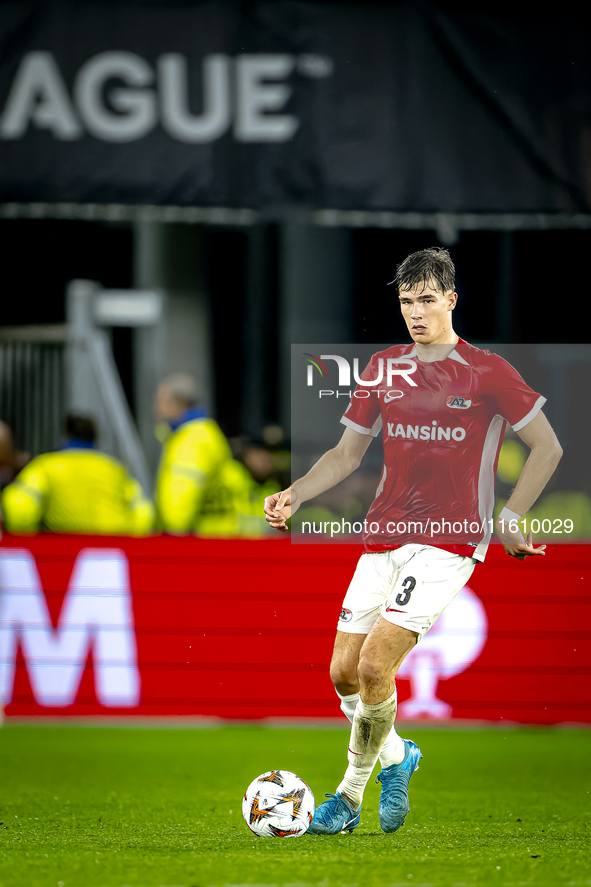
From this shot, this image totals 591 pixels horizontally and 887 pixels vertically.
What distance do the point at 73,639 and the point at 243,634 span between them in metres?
1.03

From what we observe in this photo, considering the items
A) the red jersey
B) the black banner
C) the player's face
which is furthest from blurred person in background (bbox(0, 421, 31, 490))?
the player's face

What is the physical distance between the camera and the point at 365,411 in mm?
4340

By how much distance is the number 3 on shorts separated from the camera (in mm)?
4160

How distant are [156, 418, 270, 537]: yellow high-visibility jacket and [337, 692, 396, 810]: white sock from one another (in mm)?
2953

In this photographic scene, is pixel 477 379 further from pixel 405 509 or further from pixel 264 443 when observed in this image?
pixel 264 443

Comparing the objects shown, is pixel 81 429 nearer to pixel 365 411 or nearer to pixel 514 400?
pixel 365 411

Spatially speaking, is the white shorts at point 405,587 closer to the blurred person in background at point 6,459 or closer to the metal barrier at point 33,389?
the blurred person in background at point 6,459

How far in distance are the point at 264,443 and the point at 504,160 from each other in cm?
267

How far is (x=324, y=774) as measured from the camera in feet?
17.9

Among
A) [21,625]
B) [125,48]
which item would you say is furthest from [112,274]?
[21,625]

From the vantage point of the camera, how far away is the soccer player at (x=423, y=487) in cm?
422

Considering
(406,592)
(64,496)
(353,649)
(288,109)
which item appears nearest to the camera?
(406,592)

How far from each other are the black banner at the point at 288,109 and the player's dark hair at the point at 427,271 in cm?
382

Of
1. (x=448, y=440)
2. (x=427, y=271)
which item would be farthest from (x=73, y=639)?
(x=427, y=271)
